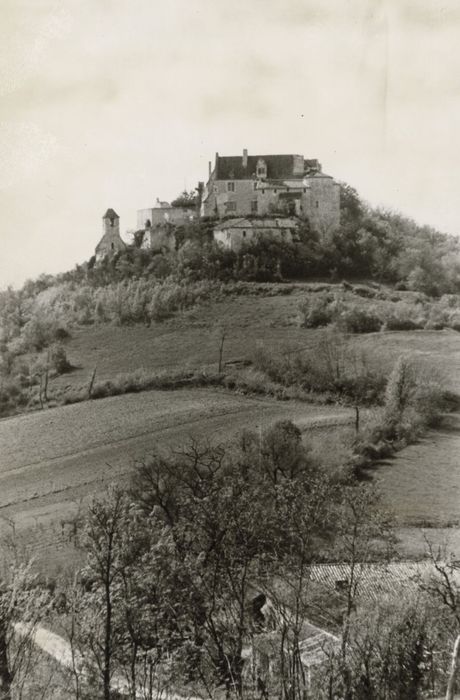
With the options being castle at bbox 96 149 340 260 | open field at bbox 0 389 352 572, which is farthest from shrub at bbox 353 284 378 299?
castle at bbox 96 149 340 260

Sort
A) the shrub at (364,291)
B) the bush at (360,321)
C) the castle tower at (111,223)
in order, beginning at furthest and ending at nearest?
the shrub at (364,291), the bush at (360,321), the castle tower at (111,223)

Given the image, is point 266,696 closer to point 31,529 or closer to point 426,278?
point 31,529

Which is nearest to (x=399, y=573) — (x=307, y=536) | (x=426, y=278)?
(x=307, y=536)

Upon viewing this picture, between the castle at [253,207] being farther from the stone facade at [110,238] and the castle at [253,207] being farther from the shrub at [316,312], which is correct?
the shrub at [316,312]

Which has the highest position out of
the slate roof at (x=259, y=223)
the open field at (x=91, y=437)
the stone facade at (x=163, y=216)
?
the stone facade at (x=163, y=216)

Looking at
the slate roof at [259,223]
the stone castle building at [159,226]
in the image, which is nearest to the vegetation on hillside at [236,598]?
the slate roof at [259,223]

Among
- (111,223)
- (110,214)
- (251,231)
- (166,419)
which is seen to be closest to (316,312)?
(166,419)

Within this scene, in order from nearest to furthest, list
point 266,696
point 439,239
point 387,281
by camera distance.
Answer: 1. point 266,696
2. point 439,239
3. point 387,281

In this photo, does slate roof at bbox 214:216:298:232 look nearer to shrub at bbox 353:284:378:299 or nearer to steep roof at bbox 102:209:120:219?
shrub at bbox 353:284:378:299
